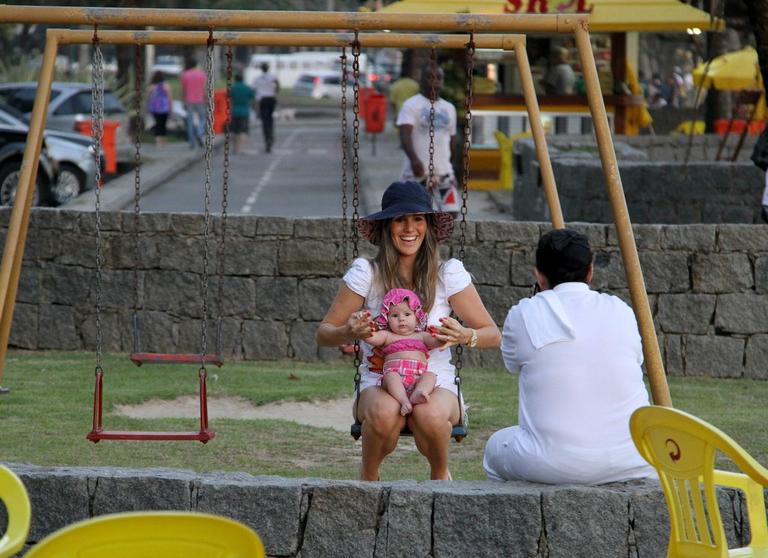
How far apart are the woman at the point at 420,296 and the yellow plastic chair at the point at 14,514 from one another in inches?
93.3

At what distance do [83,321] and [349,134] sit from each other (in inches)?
1361

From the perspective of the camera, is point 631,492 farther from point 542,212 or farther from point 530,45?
point 530,45

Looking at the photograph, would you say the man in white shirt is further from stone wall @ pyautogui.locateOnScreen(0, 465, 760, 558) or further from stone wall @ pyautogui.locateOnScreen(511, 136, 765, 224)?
stone wall @ pyautogui.locateOnScreen(511, 136, 765, 224)

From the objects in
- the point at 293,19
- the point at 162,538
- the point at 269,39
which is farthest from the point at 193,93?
the point at 162,538

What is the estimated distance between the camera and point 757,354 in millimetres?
11266

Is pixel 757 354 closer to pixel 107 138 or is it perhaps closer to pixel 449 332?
pixel 449 332

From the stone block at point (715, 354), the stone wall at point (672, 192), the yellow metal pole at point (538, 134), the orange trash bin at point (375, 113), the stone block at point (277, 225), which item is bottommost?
the orange trash bin at point (375, 113)

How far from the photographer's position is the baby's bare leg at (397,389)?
653cm

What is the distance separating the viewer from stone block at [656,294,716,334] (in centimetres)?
1126

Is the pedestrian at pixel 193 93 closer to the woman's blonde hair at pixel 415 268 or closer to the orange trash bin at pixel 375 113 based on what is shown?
the orange trash bin at pixel 375 113

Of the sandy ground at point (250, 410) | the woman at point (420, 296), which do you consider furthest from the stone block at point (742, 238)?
the woman at point (420, 296)

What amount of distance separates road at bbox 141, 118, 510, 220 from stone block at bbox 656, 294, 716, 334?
6405 mm

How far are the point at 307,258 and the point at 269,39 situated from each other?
10.8 feet

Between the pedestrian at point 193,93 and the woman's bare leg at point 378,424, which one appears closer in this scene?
the woman's bare leg at point 378,424
